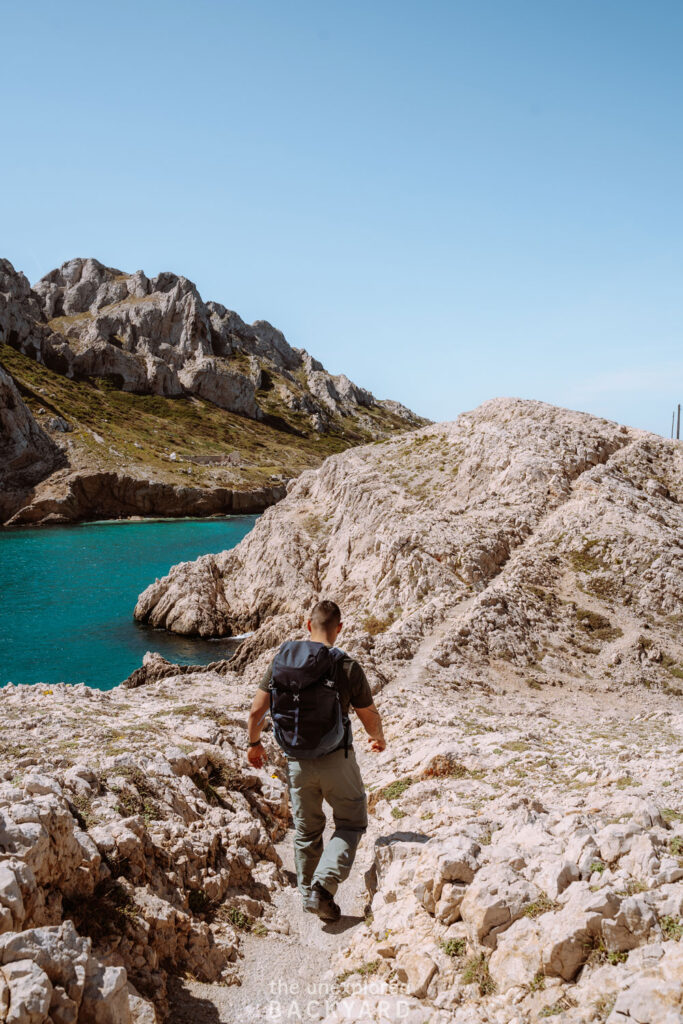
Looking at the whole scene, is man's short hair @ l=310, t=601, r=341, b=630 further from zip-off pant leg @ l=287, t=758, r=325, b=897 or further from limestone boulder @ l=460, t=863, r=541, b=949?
limestone boulder @ l=460, t=863, r=541, b=949

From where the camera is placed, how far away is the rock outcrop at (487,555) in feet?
77.7

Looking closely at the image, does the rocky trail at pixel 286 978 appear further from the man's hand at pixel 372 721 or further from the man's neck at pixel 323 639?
the man's neck at pixel 323 639

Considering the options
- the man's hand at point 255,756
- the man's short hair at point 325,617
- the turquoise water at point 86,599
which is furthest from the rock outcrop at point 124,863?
the turquoise water at point 86,599

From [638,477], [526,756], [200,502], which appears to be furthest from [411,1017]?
[200,502]

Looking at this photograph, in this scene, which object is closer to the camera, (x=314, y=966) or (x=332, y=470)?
(x=314, y=966)

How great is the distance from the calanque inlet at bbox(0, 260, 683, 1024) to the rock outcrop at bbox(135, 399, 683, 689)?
0.51 ft

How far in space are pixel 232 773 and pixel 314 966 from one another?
16.6ft

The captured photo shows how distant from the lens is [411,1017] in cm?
638

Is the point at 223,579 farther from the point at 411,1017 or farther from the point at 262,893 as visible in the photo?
the point at 411,1017

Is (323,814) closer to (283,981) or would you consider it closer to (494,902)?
(283,981)

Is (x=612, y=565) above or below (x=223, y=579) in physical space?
above

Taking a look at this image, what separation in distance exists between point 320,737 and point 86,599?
58471 millimetres


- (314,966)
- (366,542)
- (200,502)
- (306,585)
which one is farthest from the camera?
(200,502)

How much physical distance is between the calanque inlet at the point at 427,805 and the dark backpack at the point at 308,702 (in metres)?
2.08
